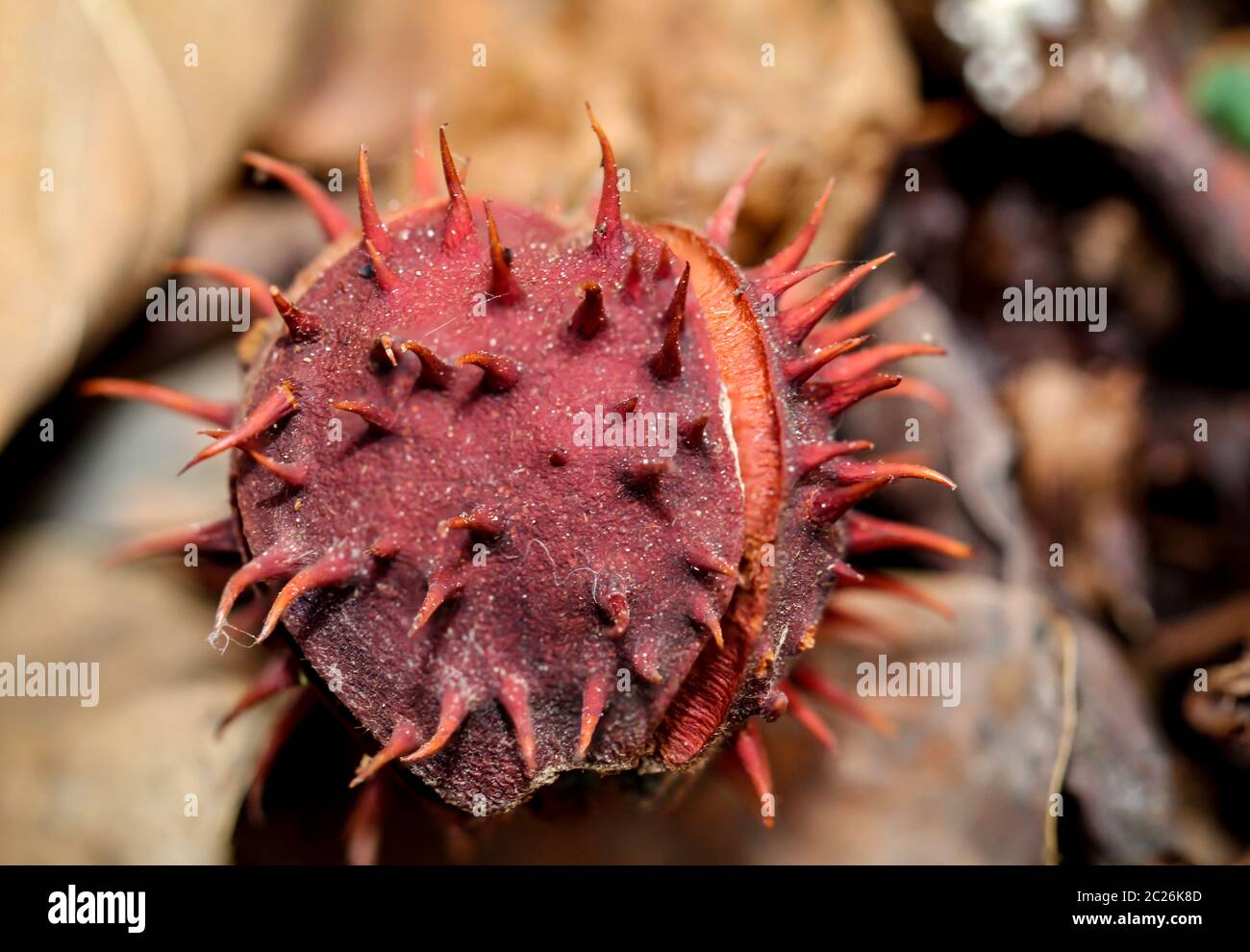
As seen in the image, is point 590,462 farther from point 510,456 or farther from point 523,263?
point 523,263

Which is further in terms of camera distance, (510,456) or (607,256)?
(607,256)

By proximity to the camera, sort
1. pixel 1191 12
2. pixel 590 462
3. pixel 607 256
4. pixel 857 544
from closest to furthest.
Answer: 1. pixel 590 462
2. pixel 607 256
3. pixel 857 544
4. pixel 1191 12

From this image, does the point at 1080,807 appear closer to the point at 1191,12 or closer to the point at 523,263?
the point at 523,263
